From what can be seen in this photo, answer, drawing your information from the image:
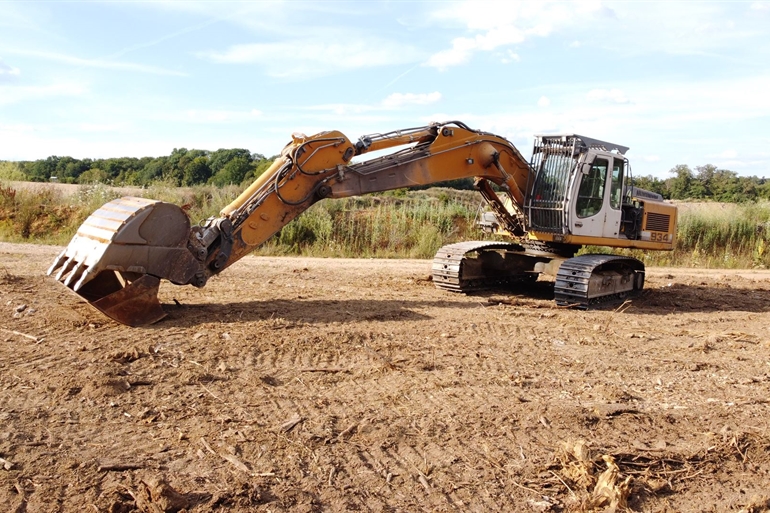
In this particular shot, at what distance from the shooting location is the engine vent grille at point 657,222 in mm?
11758

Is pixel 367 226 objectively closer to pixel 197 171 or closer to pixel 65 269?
pixel 65 269

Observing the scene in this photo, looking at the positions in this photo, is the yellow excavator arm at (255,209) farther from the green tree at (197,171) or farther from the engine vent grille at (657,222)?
the green tree at (197,171)

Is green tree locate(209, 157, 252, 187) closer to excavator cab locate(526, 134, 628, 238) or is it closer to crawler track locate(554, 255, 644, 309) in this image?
excavator cab locate(526, 134, 628, 238)

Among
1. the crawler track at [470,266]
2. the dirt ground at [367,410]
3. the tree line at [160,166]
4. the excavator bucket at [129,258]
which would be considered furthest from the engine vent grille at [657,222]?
the tree line at [160,166]

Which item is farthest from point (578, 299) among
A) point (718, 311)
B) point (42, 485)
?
point (42, 485)

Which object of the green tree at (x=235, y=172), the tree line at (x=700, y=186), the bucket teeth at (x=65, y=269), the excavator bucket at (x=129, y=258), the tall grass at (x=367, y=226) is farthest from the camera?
the tree line at (x=700, y=186)

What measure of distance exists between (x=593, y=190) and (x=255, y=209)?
5369 mm

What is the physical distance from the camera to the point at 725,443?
17.6ft

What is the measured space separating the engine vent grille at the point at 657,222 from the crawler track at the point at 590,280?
633 millimetres

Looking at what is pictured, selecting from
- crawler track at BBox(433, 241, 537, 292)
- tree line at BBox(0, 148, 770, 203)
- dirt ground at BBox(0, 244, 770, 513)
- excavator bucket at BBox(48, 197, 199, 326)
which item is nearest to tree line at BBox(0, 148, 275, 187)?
tree line at BBox(0, 148, 770, 203)

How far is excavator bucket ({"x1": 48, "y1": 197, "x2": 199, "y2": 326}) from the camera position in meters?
7.30

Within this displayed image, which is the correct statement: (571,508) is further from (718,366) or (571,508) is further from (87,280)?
(87,280)

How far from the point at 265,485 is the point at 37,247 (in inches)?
495

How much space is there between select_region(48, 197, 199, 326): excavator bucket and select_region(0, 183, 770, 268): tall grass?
8.72 m
